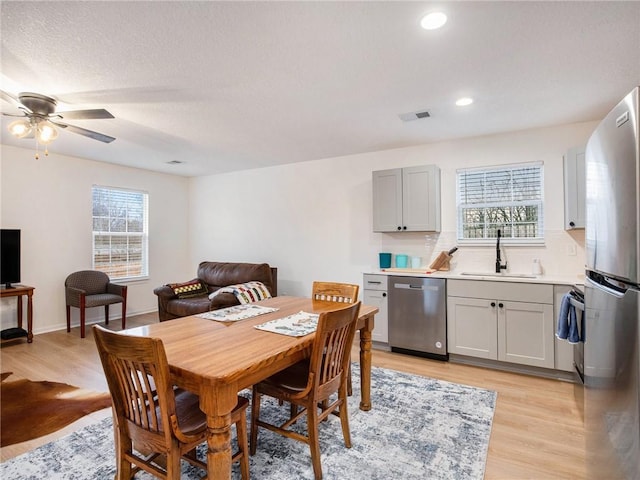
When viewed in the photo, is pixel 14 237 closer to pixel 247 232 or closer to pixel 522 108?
pixel 247 232

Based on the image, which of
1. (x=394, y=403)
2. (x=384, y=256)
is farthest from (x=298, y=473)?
(x=384, y=256)

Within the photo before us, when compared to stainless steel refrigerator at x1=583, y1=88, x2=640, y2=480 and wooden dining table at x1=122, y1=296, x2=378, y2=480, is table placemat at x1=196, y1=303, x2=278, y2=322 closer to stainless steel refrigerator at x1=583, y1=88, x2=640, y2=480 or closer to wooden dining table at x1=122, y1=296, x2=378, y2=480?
wooden dining table at x1=122, y1=296, x2=378, y2=480

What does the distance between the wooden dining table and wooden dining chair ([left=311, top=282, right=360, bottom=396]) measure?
77 cm

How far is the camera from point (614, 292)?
3.93ft

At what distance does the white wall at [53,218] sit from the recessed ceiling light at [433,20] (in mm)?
5077

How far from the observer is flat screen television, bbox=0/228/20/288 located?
4074 mm

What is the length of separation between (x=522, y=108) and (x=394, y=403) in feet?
9.23

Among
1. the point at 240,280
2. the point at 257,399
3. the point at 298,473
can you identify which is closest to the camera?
the point at 298,473

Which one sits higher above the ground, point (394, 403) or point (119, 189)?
point (119, 189)

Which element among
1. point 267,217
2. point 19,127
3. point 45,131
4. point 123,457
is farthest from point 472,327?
point 19,127

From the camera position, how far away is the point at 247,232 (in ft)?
19.2

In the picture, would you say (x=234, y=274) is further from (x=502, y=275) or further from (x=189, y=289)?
(x=502, y=275)

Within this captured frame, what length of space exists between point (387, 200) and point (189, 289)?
3.06 m

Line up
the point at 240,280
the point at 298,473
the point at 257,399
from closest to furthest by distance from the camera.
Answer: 1. the point at 298,473
2. the point at 257,399
3. the point at 240,280
